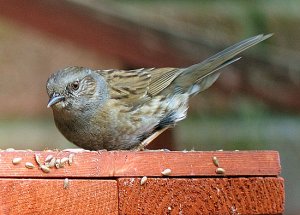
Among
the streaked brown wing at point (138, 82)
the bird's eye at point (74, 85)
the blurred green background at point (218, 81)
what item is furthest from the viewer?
the blurred green background at point (218, 81)

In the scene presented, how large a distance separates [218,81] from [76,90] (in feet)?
2.85

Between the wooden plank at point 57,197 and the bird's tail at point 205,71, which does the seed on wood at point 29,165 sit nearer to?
the wooden plank at point 57,197

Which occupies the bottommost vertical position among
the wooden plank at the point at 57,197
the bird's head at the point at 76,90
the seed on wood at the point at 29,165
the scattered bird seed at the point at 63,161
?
the wooden plank at the point at 57,197

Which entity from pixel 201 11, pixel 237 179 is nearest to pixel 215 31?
pixel 201 11

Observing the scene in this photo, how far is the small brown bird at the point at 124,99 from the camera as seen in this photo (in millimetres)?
4668

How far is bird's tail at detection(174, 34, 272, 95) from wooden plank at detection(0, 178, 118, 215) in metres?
1.82

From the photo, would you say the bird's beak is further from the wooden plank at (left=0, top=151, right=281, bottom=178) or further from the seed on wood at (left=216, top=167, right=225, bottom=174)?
the seed on wood at (left=216, top=167, right=225, bottom=174)

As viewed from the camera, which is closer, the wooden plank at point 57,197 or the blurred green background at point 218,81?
the wooden plank at point 57,197

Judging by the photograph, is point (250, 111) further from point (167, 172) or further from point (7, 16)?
point (167, 172)

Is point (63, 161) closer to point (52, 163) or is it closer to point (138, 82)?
→ point (52, 163)

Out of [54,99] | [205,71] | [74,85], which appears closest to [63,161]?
[54,99]

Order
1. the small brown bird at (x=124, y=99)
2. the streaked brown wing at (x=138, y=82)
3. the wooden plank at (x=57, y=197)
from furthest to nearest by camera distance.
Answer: the streaked brown wing at (x=138, y=82) < the small brown bird at (x=124, y=99) < the wooden plank at (x=57, y=197)

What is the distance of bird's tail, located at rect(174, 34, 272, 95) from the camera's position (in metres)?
5.11

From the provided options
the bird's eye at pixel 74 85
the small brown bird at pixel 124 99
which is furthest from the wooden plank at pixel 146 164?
the bird's eye at pixel 74 85
